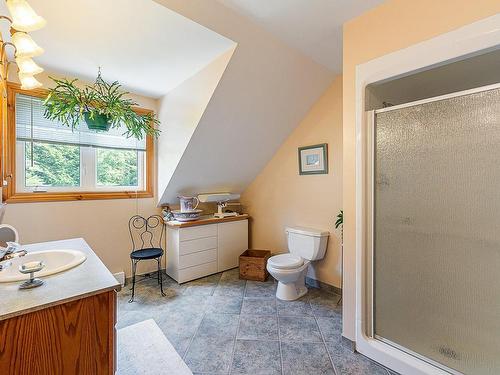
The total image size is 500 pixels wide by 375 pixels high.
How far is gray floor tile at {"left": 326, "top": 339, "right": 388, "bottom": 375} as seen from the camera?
1542mm

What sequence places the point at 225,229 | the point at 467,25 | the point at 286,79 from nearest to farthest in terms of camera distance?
the point at 467,25
the point at 286,79
the point at 225,229

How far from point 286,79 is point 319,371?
2.41 meters

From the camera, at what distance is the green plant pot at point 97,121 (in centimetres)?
201

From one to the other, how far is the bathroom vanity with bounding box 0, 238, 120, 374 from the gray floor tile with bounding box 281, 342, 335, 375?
113 centimetres

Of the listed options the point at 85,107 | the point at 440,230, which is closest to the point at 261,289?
the point at 440,230

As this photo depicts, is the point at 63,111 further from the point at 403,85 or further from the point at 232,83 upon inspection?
the point at 403,85

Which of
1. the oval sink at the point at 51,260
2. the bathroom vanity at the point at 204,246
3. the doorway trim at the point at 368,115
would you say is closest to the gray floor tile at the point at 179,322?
the bathroom vanity at the point at 204,246

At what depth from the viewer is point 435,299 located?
139 centimetres

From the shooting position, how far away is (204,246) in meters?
3.07

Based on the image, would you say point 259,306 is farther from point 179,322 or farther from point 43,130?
point 43,130

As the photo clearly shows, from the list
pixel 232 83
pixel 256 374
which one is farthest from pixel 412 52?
pixel 256 374

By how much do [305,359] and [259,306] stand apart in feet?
2.48

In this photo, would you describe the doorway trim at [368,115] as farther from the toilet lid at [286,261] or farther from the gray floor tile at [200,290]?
the gray floor tile at [200,290]

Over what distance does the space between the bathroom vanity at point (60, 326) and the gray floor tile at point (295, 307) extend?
1605 mm
